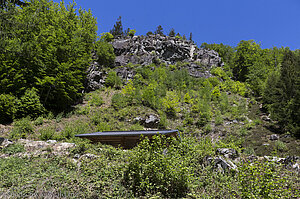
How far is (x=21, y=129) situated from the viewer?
870cm

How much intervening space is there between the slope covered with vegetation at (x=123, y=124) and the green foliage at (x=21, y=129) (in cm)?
5

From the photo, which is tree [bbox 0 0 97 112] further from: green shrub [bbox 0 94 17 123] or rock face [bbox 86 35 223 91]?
rock face [bbox 86 35 223 91]

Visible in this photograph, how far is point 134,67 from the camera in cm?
2261

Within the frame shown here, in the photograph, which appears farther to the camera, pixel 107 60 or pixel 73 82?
pixel 107 60

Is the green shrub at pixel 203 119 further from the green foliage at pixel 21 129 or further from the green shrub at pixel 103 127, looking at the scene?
the green foliage at pixel 21 129

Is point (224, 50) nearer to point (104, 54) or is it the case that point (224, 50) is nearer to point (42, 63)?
point (104, 54)

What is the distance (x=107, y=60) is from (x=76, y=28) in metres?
6.80

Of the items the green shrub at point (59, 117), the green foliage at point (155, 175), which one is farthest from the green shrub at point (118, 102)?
the green foliage at point (155, 175)

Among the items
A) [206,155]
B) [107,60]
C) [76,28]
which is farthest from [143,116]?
[107,60]

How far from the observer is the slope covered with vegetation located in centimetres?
363

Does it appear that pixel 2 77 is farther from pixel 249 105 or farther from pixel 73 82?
pixel 249 105

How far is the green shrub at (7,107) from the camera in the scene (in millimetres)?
9137

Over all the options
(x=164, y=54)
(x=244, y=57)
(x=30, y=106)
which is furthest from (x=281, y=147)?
(x=244, y=57)

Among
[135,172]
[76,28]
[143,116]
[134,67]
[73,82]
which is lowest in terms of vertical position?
[135,172]
